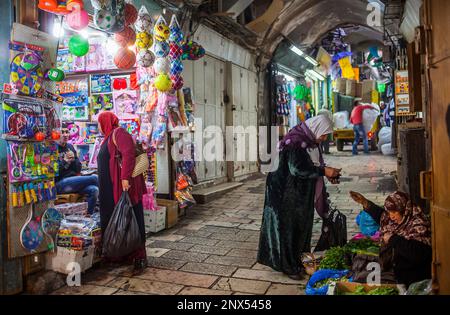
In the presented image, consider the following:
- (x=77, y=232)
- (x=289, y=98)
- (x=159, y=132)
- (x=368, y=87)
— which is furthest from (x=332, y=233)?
(x=368, y=87)

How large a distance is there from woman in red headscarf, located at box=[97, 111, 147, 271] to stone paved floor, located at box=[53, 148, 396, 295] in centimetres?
35

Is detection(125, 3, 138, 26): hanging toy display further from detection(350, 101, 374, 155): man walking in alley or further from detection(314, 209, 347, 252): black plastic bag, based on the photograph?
detection(350, 101, 374, 155): man walking in alley

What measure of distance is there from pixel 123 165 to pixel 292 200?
6.20 ft

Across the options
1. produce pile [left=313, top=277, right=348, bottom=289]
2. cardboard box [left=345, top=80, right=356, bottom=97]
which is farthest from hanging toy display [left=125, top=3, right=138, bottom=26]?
cardboard box [left=345, top=80, right=356, bottom=97]

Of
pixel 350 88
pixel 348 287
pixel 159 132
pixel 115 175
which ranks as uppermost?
pixel 350 88

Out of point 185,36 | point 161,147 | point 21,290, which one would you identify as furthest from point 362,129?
point 21,290

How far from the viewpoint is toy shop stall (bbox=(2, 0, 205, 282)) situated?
388 centimetres

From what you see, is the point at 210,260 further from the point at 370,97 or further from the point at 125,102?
the point at 370,97

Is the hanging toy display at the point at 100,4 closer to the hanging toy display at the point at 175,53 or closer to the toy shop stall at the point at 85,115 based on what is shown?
the toy shop stall at the point at 85,115

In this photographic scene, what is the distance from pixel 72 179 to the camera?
19.7ft

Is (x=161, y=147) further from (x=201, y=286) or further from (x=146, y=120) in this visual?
(x=201, y=286)

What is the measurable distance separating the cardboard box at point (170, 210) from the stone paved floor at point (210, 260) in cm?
12

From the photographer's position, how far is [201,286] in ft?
13.5

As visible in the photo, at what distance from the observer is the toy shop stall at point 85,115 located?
12.7 ft
